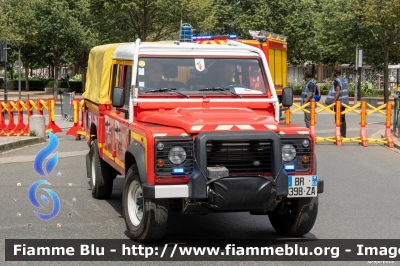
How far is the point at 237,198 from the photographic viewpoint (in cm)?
763

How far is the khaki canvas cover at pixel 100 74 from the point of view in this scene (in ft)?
35.7

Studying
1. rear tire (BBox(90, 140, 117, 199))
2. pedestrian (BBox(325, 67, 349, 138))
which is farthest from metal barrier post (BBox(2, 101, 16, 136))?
rear tire (BBox(90, 140, 117, 199))

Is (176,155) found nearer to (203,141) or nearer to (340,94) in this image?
(203,141)

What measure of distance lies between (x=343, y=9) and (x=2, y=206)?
46029mm

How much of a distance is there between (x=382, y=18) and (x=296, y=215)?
121 feet

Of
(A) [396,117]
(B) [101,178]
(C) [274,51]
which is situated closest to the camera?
(B) [101,178]

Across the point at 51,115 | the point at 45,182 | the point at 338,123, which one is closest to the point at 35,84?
the point at 51,115

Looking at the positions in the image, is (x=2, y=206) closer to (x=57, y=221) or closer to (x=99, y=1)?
(x=57, y=221)

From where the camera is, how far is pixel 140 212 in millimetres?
8336

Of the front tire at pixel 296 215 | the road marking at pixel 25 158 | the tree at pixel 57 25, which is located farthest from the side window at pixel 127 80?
the tree at pixel 57 25

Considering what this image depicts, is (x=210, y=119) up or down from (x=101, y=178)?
up

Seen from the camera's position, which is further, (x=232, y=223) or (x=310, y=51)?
(x=310, y=51)

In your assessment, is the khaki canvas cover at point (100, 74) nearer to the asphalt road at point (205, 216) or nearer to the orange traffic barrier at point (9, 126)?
the asphalt road at point (205, 216)

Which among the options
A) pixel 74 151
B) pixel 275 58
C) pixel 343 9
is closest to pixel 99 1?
pixel 343 9
